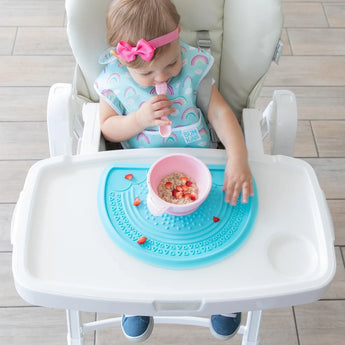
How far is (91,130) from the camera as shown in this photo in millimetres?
1030

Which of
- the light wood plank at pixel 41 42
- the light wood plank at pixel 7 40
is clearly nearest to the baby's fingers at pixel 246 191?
the light wood plank at pixel 41 42

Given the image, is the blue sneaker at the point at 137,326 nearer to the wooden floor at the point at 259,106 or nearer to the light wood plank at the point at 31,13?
the wooden floor at the point at 259,106

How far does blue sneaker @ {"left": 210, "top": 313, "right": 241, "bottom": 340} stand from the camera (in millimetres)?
1175

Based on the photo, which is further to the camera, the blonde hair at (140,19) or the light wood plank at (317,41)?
the light wood plank at (317,41)

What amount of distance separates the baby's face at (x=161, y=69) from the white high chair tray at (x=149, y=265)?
0.65 feet

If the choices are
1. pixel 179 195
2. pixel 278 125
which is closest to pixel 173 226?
pixel 179 195

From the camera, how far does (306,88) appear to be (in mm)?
1897

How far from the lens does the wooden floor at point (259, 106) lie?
4.46 feet

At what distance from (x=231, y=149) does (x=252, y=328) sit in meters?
0.46

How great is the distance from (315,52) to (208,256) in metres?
1.44

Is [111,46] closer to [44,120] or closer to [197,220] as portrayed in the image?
[197,220]

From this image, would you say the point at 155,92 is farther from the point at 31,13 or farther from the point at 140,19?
the point at 31,13

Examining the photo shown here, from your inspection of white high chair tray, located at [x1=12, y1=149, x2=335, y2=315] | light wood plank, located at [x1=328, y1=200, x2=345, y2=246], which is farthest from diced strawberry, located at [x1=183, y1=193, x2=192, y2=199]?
light wood plank, located at [x1=328, y1=200, x2=345, y2=246]

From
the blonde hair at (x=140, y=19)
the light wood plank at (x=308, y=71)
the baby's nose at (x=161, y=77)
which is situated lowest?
the light wood plank at (x=308, y=71)
